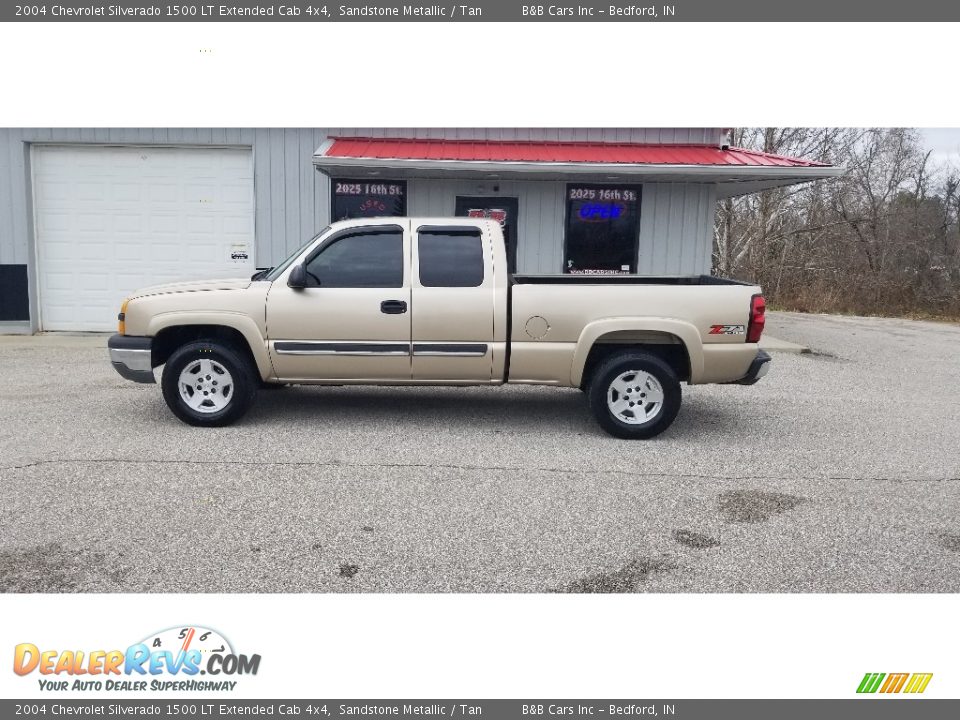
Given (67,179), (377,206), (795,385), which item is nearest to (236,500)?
(795,385)

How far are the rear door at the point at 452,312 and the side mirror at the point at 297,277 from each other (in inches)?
36.5

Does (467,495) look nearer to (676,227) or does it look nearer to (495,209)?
(495,209)

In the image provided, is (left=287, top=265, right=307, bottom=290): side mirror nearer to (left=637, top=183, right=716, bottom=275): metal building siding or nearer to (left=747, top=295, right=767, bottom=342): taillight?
(left=747, top=295, right=767, bottom=342): taillight

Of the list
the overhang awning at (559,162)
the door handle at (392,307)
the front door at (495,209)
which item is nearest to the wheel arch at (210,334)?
the door handle at (392,307)

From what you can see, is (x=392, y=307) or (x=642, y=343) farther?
(x=642, y=343)

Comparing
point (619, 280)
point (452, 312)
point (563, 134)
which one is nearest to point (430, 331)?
point (452, 312)

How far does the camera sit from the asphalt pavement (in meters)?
4.11

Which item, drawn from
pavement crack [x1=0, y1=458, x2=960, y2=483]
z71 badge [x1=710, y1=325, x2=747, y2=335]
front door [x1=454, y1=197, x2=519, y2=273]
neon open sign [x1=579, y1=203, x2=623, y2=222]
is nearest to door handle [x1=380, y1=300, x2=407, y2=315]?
pavement crack [x1=0, y1=458, x2=960, y2=483]

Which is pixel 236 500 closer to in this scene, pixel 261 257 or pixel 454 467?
pixel 454 467

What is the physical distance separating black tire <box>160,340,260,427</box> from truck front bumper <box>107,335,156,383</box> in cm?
17

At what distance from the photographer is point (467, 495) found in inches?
209

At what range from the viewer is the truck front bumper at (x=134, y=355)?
22.5 ft

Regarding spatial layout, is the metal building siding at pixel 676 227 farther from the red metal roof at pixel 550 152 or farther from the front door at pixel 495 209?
the front door at pixel 495 209

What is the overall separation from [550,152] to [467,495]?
785 cm
